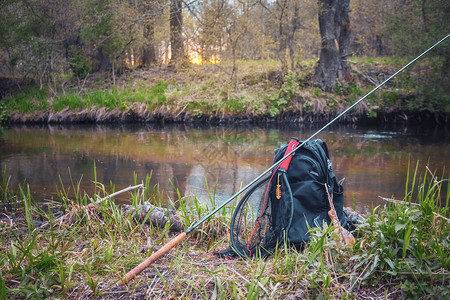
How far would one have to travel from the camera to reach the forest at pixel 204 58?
12.5 meters

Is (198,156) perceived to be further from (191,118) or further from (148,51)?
(148,51)

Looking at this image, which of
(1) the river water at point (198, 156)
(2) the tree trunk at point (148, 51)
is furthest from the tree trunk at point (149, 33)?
(1) the river water at point (198, 156)

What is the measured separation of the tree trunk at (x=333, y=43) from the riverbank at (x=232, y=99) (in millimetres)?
388

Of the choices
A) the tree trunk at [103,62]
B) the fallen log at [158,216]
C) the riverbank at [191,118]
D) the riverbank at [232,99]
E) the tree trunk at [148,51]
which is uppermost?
the tree trunk at [148,51]

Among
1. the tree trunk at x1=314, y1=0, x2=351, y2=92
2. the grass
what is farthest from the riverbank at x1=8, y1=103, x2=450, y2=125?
the grass

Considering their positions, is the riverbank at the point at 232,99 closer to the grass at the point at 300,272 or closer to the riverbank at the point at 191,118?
the riverbank at the point at 191,118

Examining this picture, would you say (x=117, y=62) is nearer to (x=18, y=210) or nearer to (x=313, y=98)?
(x=313, y=98)

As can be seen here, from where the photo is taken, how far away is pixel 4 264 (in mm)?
2289

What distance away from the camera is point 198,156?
8.25 metres

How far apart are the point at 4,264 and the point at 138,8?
44.5 ft

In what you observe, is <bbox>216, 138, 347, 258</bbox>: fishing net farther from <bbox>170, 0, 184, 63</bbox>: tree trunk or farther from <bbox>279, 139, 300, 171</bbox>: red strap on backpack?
<bbox>170, 0, 184, 63</bbox>: tree trunk

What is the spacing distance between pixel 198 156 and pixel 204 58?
6.98m

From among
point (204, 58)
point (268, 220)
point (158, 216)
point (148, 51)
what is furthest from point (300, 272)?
point (148, 51)

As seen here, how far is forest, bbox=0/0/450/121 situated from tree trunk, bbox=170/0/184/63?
5 centimetres
